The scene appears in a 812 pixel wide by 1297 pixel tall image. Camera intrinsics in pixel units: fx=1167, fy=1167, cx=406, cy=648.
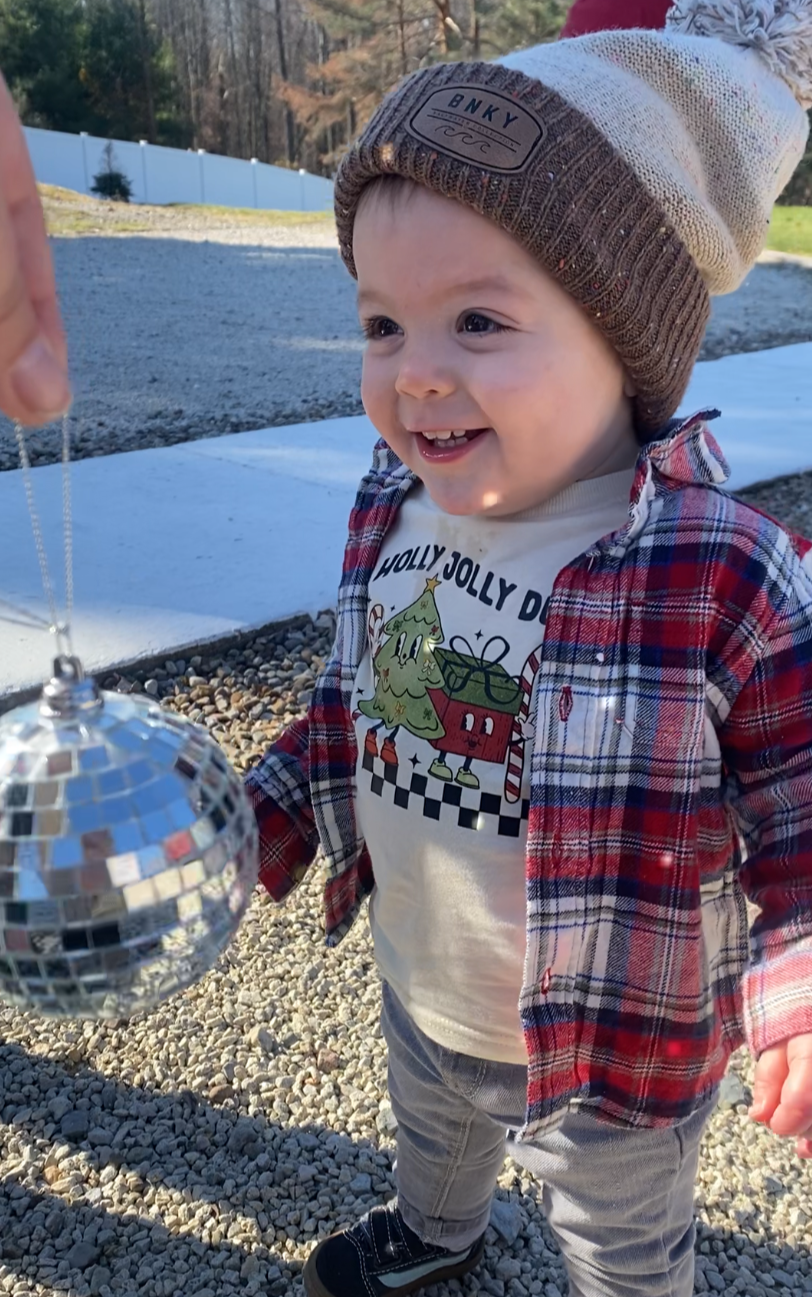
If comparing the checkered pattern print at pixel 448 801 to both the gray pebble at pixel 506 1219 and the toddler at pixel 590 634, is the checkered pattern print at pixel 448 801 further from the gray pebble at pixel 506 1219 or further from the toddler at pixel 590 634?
the gray pebble at pixel 506 1219

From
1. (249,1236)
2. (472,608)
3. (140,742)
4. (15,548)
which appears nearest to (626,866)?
(472,608)

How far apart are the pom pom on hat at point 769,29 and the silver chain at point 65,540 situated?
99cm

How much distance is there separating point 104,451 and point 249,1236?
405 cm

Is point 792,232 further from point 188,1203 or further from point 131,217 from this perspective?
point 188,1203

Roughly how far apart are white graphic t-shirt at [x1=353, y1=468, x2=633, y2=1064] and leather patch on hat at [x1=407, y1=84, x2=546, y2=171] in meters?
0.40

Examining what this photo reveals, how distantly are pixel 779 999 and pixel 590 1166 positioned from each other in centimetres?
34

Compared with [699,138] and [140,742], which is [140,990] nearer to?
[140,742]

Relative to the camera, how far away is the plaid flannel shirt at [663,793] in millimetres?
1313

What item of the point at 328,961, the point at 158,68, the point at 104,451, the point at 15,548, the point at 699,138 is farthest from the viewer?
the point at 158,68

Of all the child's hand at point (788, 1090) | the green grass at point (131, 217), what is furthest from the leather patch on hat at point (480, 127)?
the green grass at point (131, 217)

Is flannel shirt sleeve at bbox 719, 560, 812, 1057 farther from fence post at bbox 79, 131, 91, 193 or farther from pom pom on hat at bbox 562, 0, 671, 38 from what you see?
fence post at bbox 79, 131, 91, 193

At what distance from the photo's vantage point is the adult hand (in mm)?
921

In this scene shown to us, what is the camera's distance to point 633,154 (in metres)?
1.39

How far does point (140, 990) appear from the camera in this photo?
1.00 meters
